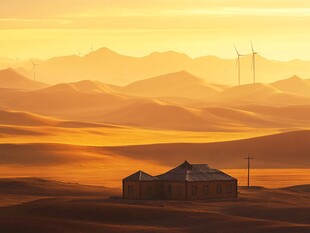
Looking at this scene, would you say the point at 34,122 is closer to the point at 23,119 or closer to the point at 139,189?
the point at 23,119

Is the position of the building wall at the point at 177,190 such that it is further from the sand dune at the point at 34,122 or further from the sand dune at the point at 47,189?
the sand dune at the point at 34,122

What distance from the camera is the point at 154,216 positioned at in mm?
60250

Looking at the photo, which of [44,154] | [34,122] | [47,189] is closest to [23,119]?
[34,122]

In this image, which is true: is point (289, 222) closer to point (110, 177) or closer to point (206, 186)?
point (206, 186)

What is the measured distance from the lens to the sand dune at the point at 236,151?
11300 centimetres

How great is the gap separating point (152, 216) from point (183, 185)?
11.6m

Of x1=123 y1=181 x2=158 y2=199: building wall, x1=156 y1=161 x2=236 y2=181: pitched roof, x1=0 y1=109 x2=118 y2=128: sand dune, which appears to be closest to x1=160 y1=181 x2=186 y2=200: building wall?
x1=156 y1=161 x2=236 y2=181: pitched roof

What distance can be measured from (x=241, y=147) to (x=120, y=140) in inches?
1013

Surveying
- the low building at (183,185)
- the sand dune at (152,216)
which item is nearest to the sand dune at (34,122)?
the low building at (183,185)

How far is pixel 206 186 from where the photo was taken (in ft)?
239

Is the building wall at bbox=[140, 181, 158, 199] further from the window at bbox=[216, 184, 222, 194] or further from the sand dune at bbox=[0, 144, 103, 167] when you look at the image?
the sand dune at bbox=[0, 144, 103, 167]

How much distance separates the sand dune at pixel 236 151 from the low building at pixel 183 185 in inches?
1402

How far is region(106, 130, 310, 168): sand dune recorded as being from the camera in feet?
371

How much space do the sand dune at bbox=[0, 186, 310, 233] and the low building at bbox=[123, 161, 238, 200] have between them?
2.05 meters
